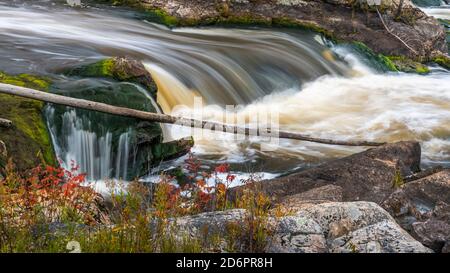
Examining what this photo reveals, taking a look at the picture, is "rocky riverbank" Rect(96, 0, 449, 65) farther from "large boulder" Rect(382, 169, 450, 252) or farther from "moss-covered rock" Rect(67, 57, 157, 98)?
"large boulder" Rect(382, 169, 450, 252)

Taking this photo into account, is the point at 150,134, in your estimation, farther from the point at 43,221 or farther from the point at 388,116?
the point at 388,116

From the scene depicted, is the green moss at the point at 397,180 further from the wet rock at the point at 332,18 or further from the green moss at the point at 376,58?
the wet rock at the point at 332,18

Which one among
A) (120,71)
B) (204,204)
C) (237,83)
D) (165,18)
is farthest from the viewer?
(165,18)

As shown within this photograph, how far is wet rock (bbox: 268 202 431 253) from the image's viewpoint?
4211mm

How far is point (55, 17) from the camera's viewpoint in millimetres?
14602

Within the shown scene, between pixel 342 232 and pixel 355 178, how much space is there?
262 centimetres

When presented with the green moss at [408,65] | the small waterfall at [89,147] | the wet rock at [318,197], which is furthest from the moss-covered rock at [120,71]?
the green moss at [408,65]

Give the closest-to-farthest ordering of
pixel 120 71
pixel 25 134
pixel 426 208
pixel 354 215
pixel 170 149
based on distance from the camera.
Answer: pixel 354 215, pixel 426 208, pixel 25 134, pixel 170 149, pixel 120 71

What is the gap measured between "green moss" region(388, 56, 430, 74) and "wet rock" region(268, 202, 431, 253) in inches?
492

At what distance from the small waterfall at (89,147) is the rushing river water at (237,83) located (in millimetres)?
15

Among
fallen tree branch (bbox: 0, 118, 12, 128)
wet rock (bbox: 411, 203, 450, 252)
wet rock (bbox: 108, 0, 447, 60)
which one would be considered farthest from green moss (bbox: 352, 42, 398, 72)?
fallen tree branch (bbox: 0, 118, 12, 128)

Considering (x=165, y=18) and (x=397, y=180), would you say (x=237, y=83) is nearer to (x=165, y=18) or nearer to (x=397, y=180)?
(x=165, y=18)

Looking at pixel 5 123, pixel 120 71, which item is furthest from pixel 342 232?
pixel 120 71

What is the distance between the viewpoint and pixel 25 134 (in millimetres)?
7293
